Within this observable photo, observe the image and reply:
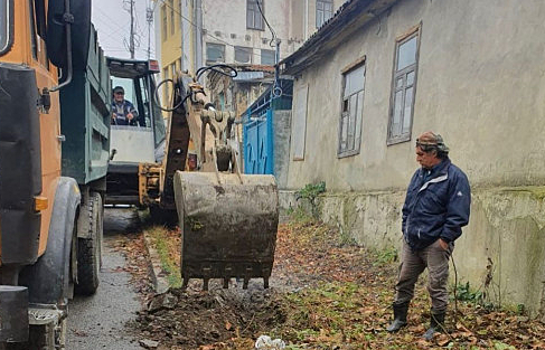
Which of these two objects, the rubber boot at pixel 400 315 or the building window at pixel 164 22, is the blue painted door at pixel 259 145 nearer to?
the rubber boot at pixel 400 315

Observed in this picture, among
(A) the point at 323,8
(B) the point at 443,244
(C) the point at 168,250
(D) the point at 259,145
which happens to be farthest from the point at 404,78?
(A) the point at 323,8

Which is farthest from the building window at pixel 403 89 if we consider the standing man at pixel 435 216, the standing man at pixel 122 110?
the standing man at pixel 122 110

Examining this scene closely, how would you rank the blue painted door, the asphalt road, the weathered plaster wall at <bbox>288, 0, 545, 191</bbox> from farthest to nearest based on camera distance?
the blue painted door, the weathered plaster wall at <bbox>288, 0, 545, 191</bbox>, the asphalt road

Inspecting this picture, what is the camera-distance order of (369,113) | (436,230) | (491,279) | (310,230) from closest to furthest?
(436,230)
(491,279)
(369,113)
(310,230)

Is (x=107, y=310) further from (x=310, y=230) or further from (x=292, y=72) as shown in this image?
(x=292, y=72)

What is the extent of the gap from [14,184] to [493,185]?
4483 millimetres

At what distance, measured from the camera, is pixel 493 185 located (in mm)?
4750

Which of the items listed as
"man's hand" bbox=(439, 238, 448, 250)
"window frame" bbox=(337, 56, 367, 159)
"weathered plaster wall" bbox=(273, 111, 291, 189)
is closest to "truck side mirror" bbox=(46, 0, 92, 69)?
"man's hand" bbox=(439, 238, 448, 250)

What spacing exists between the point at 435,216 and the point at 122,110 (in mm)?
6246

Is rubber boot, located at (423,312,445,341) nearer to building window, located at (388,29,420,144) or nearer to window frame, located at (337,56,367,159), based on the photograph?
building window, located at (388,29,420,144)

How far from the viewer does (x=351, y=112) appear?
854 centimetres

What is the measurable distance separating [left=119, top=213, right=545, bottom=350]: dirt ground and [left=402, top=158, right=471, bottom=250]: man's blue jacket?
825mm

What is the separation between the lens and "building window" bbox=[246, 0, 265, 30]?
2422 cm

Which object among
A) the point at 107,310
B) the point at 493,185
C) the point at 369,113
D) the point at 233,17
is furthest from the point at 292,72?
the point at 233,17
